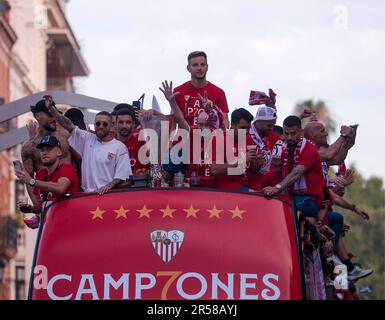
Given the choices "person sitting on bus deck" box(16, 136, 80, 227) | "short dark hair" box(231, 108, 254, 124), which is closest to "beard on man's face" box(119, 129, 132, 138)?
"short dark hair" box(231, 108, 254, 124)

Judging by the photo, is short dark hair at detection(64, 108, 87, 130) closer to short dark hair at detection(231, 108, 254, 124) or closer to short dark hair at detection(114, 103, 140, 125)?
short dark hair at detection(114, 103, 140, 125)

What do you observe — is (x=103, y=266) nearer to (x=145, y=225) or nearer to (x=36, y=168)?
(x=145, y=225)

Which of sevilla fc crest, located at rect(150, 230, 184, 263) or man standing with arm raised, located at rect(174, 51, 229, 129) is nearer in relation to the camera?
sevilla fc crest, located at rect(150, 230, 184, 263)

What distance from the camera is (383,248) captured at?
111 meters

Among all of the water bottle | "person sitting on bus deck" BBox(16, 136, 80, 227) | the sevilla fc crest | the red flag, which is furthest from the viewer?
the water bottle

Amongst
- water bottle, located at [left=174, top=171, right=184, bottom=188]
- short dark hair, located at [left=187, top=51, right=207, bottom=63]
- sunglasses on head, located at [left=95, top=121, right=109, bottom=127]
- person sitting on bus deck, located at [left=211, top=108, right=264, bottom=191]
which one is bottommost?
water bottle, located at [left=174, top=171, right=184, bottom=188]

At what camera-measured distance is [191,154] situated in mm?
13156

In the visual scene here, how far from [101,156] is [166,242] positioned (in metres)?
1.76

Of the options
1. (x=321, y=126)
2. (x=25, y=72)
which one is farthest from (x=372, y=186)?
(x=321, y=126)

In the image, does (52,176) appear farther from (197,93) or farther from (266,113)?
(266,113)

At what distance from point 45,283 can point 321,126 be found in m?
4.28

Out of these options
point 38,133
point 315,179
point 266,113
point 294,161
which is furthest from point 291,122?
point 38,133

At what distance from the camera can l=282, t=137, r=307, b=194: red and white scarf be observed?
1320 centimetres

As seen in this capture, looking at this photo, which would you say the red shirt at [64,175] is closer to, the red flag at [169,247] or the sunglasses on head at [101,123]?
the red flag at [169,247]
